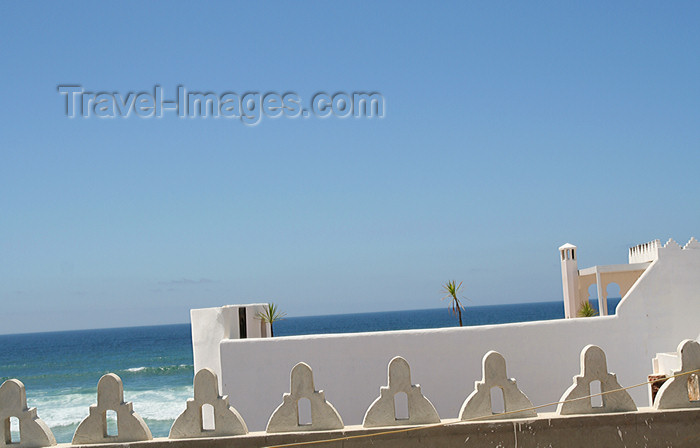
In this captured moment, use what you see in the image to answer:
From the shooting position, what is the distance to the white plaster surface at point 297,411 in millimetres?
7406

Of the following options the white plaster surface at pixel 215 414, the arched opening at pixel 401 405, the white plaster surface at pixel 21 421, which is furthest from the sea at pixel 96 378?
the white plaster surface at pixel 215 414

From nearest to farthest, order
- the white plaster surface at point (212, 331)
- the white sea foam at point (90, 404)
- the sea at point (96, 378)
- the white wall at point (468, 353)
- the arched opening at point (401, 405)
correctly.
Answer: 1. the white wall at point (468, 353)
2. the arched opening at point (401, 405)
3. the white plaster surface at point (212, 331)
4. the white sea foam at point (90, 404)
5. the sea at point (96, 378)

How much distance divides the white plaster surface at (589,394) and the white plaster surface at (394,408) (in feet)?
4.82

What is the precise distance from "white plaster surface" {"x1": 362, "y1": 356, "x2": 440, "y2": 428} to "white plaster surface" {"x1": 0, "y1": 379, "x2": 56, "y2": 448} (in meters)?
3.54

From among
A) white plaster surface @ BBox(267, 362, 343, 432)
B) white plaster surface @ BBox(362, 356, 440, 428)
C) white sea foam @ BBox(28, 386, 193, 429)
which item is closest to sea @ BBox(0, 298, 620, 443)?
white sea foam @ BBox(28, 386, 193, 429)

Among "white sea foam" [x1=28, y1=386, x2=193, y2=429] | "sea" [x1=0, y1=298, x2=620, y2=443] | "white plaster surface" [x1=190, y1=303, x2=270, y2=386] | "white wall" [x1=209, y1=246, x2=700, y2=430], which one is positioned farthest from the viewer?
"sea" [x1=0, y1=298, x2=620, y2=443]

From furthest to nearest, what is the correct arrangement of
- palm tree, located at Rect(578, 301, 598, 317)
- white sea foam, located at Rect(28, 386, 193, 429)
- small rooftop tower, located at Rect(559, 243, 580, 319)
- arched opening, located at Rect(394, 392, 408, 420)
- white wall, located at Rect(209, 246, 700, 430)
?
white sea foam, located at Rect(28, 386, 193, 429)
small rooftop tower, located at Rect(559, 243, 580, 319)
palm tree, located at Rect(578, 301, 598, 317)
arched opening, located at Rect(394, 392, 408, 420)
white wall, located at Rect(209, 246, 700, 430)

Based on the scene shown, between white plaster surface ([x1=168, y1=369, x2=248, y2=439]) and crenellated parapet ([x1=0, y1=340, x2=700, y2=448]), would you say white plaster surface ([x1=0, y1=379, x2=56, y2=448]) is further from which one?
white plaster surface ([x1=168, y1=369, x2=248, y2=439])

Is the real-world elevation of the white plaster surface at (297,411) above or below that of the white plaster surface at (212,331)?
below

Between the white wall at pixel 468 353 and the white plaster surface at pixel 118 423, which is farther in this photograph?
the white wall at pixel 468 353

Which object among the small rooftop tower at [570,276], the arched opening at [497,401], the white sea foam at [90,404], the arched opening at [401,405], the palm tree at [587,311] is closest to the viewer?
the arched opening at [497,401]

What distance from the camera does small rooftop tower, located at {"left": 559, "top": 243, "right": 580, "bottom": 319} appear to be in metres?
17.2

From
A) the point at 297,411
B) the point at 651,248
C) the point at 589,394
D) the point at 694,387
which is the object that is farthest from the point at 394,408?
the point at 651,248

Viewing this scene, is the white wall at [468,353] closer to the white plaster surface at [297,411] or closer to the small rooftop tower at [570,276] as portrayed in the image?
the small rooftop tower at [570,276]
